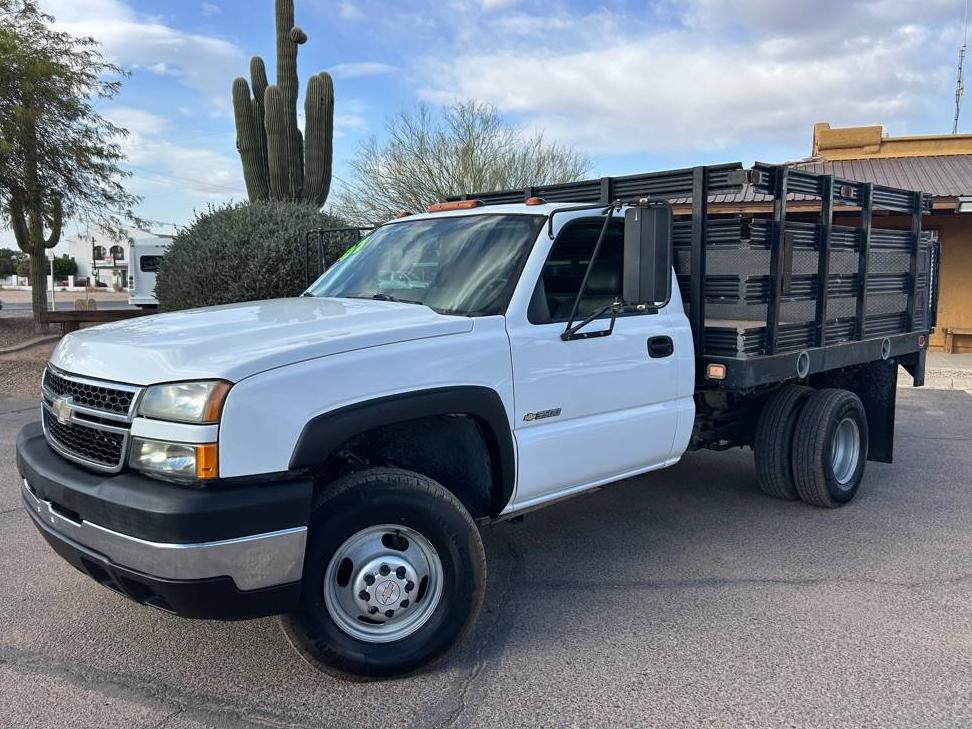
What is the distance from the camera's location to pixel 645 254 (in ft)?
12.2

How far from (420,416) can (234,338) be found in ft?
2.65

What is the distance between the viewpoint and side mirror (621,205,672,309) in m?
3.68

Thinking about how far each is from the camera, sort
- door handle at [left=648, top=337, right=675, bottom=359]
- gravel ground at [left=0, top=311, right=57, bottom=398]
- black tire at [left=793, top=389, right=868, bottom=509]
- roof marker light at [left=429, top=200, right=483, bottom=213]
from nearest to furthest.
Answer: door handle at [left=648, top=337, right=675, bottom=359], roof marker light at [left=429, top=200, right=483, bottom=213], black tire at [left=793, top=389, right=868, bottom=509], gravel ground at [left=0, top=311, right=57, bottom=398]

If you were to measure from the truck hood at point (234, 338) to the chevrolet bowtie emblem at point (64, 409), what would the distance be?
13 cm

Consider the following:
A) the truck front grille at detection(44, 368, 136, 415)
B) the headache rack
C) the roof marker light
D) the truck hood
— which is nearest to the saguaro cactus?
the headache rack

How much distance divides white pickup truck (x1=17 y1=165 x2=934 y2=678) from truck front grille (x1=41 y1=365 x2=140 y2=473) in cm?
1

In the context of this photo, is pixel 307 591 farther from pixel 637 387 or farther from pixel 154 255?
pixel 154 255

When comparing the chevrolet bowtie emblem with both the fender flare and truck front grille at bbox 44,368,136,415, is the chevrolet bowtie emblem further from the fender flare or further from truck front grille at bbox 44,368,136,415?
the fender flare

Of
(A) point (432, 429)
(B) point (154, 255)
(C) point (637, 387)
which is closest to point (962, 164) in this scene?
(C) point (637, 387)

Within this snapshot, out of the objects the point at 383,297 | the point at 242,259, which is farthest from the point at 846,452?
the point at 242,259

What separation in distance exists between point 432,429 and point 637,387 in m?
1.27

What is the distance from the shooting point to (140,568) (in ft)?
9.48

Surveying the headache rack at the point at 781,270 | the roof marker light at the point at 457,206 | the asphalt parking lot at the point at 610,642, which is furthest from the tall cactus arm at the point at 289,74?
the asphalt parking lot at the point at 610,642

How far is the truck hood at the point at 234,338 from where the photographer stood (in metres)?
2.98
